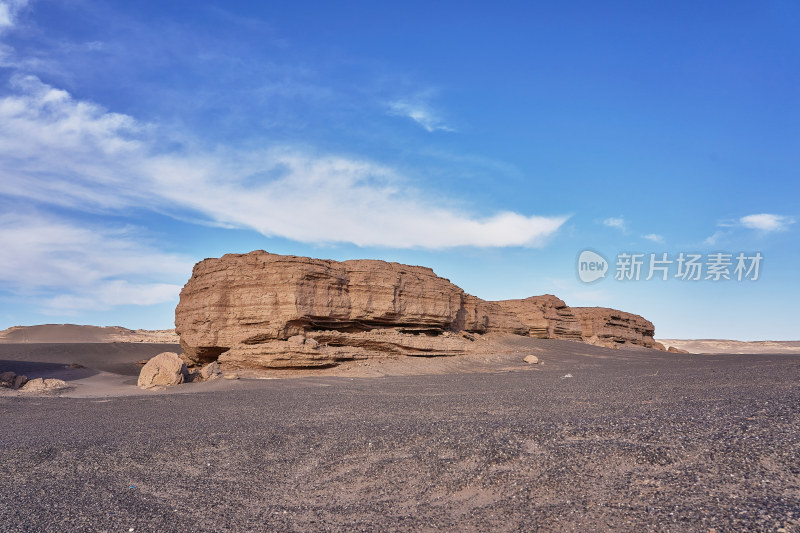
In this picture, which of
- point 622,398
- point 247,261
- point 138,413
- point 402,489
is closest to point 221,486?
point 402,489

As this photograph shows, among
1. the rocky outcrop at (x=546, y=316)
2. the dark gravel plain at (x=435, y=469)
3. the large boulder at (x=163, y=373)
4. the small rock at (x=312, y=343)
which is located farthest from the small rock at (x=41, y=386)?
the rocky outcrop at (x=546, y=316)

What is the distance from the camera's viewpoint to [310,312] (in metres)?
19.4

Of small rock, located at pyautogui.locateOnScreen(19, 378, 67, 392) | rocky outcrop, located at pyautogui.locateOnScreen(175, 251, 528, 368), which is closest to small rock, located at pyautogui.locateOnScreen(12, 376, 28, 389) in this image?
small rock, located at pyautogui.locateOnScreen(19, 378, 67, 392)

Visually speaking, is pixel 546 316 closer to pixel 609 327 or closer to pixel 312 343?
pixel 609 327

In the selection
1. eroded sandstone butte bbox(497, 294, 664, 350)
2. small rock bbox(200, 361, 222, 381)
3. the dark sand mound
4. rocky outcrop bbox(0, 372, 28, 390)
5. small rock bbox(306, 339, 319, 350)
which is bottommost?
the dark sand mound

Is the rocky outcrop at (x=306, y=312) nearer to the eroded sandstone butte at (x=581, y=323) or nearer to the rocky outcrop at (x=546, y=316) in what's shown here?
the rocky outcrop at (x=546, y=316)

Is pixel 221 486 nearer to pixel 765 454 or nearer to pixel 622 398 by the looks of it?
pixel 765 454

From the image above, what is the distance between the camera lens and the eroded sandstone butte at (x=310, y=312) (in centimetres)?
1902

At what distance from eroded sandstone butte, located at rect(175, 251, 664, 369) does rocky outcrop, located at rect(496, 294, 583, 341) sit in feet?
29.6

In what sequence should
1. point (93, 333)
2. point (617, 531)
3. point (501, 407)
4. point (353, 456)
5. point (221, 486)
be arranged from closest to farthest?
1. point (617, 531)
2. point (221, 486)
3. point (353, 456)
4. point (501, 407)
5. point (93, 333)

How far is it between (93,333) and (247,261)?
5537 centimetres

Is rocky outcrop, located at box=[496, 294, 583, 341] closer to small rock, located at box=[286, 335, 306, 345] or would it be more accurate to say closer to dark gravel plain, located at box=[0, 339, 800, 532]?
small rock, located at box=[286, 335, 306, 345]

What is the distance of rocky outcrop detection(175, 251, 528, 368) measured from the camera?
19016 mm

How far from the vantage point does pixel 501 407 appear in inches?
346
